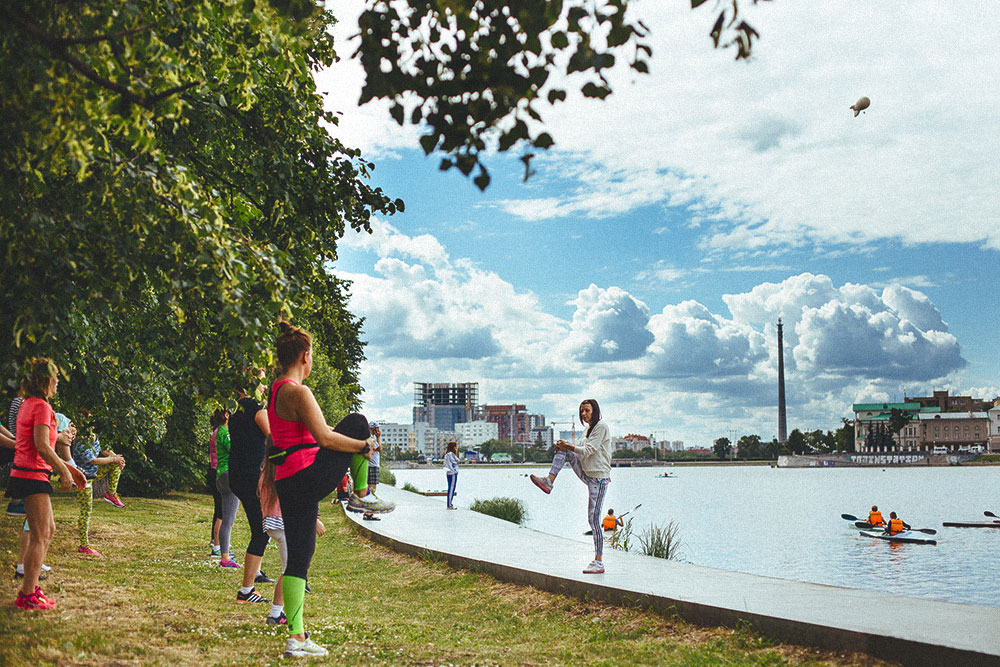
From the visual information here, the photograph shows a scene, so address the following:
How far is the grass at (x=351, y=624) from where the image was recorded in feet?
19.8


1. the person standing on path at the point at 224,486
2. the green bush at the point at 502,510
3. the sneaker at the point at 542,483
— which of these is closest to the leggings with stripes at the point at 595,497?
the sneaker at the point at 542,483

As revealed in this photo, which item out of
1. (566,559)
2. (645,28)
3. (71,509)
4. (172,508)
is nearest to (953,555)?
(566,559)

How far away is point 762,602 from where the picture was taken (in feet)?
24.3

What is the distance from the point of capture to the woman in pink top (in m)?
6.76

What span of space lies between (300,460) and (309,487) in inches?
7.2

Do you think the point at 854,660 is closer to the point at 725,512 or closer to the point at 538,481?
the point at 538,481

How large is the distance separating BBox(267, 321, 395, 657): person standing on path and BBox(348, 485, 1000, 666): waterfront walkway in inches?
130

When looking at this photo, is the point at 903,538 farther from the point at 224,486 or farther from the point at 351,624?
the point at 351,624

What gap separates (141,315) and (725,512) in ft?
127

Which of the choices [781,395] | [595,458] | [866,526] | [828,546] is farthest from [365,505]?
[781,395]

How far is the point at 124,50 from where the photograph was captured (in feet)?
15.6

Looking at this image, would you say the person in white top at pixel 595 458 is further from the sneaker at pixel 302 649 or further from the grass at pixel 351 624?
the sneaker at pixel 302 649

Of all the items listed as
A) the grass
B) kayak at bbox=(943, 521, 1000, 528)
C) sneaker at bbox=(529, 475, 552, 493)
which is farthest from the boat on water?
the grass

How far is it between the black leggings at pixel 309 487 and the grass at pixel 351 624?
889mm
